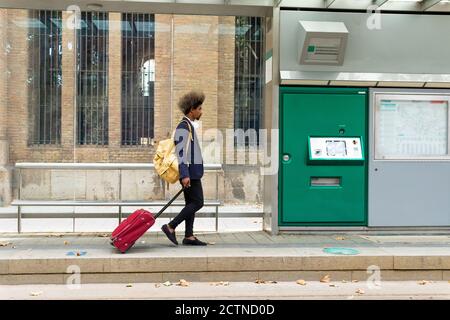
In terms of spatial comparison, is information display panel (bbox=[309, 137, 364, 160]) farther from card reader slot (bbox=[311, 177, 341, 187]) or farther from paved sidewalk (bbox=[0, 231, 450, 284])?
paved sidewalk (bbox=[0, 231, 450, 284])

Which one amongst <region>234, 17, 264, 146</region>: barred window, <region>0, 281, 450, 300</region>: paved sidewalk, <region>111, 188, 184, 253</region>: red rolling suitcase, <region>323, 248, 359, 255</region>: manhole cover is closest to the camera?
<region>0, 281, 450, 300</region>: paved sidewalk

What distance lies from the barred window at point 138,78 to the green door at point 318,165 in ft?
10.3

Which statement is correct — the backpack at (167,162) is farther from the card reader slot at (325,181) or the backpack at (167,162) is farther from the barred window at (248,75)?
the barred window at (248,75)

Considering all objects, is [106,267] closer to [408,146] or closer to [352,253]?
[352,253]

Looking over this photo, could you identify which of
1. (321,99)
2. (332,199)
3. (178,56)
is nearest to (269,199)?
(332,199)

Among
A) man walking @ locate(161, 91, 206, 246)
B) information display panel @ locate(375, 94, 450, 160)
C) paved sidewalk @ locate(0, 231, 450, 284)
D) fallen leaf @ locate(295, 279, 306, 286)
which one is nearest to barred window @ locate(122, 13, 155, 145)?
man walking @ locate(161, 91, 206, 246)

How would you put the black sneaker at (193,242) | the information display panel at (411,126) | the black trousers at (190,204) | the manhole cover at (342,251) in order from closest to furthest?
the manhole cover at (342,251) < the black trousers at (190,204) < the black sneaker at (193,242) < the information display panel at (411,126)

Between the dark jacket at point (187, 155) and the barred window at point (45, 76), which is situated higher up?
the barred window at point (45, 76)

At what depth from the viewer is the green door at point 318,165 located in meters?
7.30

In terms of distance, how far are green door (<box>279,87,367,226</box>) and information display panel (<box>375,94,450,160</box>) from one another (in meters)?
0.31

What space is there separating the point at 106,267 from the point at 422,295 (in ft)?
11.0

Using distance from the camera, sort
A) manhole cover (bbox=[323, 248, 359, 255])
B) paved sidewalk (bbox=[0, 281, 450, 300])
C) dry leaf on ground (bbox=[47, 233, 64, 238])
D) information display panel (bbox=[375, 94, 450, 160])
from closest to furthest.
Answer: paved sidewalk (bbox=[0, 281, 450, 300]) → manhole cover (bbox=[323, 248, 359, 255]) → information display panel (bbox=[375, 94, 450, 160]) → dry leaf on ground (bbox=[47, 233, 64, 238])

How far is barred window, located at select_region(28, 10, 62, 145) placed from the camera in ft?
28.9

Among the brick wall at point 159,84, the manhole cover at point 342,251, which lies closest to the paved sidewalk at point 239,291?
the manhole cover at point 342,251
